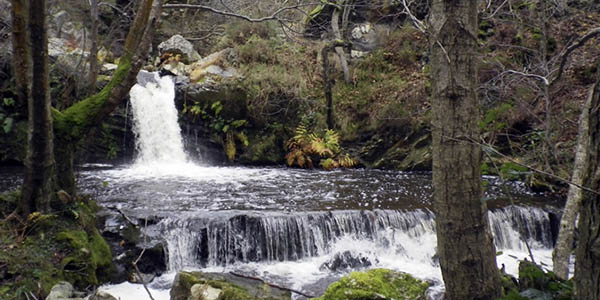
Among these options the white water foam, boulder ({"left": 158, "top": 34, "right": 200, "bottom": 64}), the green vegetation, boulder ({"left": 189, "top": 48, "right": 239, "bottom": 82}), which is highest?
boulder ({"left": 158, "top": 34, "right": 200, "bottom": 64})

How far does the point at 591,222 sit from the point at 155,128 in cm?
1345

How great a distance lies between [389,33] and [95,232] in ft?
46.2

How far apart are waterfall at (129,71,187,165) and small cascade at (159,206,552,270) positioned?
687 cm

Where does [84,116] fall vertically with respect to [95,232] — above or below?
above

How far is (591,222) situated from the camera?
1499 mm

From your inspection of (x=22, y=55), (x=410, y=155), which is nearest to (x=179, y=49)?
(x=410, y=155)

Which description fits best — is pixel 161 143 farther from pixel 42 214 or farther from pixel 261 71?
pixel 42 214

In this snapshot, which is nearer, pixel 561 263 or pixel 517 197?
pixel 561 263

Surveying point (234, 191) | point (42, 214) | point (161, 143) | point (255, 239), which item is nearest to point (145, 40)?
point (42, 214)

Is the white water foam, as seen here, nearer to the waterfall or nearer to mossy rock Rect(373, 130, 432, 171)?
mossy rock Rect(373, 130, 432, 171)

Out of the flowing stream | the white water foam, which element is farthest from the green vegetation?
the white water foam

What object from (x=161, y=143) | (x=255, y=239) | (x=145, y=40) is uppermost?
(x=145, y=40)

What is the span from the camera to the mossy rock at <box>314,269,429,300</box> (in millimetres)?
3373

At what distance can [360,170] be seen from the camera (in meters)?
12.8
